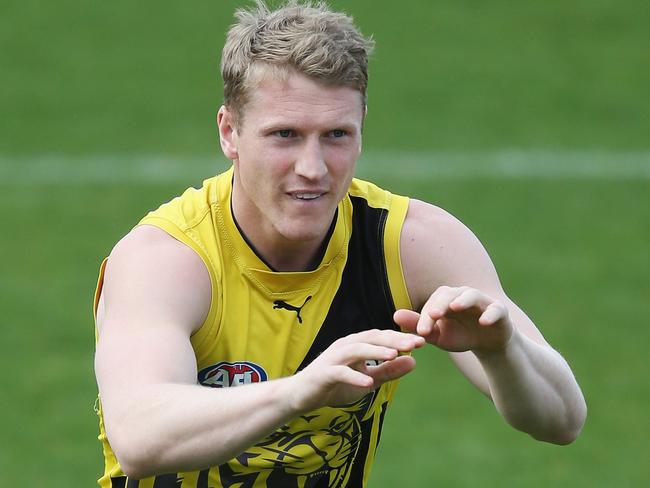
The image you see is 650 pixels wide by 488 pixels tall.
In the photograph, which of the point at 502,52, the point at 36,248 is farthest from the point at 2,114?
the point at 502,52

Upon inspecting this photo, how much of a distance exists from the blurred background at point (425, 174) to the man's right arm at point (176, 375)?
228 inches

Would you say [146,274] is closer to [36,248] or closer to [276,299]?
[276,299]

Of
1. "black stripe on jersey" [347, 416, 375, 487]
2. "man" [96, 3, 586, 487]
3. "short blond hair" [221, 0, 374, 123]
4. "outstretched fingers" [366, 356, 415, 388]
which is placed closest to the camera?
"outstretched fingers" [366, 356, 415, 388]

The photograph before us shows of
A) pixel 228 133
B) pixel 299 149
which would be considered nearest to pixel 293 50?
pixel 299 149

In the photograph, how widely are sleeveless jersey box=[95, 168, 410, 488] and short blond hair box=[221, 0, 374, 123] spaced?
17.1 inches

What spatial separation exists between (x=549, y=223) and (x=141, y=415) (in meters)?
10.4

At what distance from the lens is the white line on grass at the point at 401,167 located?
15375mm

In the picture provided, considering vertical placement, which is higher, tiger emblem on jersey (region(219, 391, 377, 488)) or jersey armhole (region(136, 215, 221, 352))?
jersey armhole (region(136, 215, 221, 352))

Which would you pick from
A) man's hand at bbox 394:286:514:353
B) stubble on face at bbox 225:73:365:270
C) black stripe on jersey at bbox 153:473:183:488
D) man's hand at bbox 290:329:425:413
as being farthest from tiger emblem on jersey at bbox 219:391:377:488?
man's hand at bbox 290:329:425:413

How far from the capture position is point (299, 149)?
498cm

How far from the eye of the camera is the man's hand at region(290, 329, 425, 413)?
4219mm

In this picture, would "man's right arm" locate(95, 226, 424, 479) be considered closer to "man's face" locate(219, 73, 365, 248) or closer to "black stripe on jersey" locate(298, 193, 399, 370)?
"man's face" locate(219, 73, 365, 248)

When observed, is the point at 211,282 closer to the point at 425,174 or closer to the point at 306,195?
the point at 306,195

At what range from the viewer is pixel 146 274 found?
500 cm
